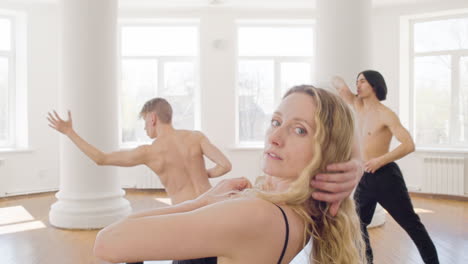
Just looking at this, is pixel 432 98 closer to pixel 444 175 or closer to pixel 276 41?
pixel 444 175

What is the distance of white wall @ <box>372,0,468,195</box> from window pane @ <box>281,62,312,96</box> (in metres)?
1.31

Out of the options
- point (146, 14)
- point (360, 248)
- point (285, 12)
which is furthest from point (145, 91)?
point (360, 248)

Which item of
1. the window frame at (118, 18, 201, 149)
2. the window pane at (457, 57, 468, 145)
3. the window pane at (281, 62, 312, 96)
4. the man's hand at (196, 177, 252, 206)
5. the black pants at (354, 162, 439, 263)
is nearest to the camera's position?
the man's hand at (196, 177, 252, 206)

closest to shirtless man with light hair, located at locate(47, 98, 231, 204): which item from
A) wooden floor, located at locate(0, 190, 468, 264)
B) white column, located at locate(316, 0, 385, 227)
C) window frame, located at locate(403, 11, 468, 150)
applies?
wooden floor, located at locate(0, 190, 468, 264)

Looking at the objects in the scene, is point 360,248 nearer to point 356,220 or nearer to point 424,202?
point 356,220

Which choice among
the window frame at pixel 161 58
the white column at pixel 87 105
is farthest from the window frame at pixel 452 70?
the white column at pixel 87 105

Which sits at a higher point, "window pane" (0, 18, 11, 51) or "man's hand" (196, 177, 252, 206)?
"window pane" (0, 18, 11, 51)

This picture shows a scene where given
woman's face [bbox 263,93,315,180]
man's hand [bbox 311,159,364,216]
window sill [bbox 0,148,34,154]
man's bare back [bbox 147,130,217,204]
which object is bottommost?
window sill [bbox 0,148,34,154]

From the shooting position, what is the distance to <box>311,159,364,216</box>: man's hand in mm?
1023

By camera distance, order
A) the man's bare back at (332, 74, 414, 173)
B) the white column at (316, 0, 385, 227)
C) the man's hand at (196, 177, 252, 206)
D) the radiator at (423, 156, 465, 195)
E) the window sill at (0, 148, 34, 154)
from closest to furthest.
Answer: the man's hand at (196, 177, 252, 206), the man's bare back at (332, 74, 414, 173), the white column at (316, 0, 385, 227), the radiator at (423, 156, 465, 195), the window sill at (0, 148, 34, 154)

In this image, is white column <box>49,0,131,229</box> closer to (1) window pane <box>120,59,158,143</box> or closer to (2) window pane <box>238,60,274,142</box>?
(1) window pane <box>120,59,158,143</box>

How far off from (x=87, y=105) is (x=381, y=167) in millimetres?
3407

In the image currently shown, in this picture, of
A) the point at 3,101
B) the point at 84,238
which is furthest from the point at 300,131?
the point at 3,101

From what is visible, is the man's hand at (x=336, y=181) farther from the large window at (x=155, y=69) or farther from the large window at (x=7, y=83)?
the large window at (x=7, y=83)
